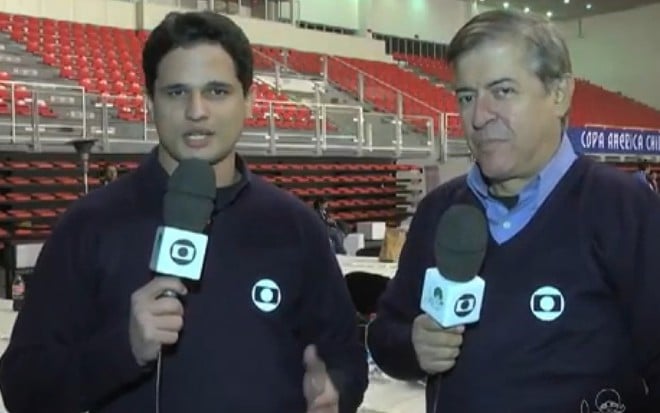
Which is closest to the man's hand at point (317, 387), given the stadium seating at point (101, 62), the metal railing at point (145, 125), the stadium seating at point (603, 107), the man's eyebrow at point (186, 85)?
the man's eyebrow at point (186, 85)

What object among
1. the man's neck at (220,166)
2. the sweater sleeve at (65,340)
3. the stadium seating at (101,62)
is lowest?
the sweater sleeve at (65,340)

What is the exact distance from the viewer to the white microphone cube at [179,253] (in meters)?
1.26

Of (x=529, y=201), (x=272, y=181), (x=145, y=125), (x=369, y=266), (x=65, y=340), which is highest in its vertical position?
(x=145, y=125)

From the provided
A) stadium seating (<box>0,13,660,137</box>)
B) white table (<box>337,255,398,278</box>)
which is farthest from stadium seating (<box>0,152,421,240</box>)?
white table (<box>337,255,398,278</box>)

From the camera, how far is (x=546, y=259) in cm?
149

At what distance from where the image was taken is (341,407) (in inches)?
62.7

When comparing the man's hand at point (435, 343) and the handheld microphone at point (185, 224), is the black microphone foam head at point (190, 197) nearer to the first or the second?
the handheld microphone at point (185, 224)

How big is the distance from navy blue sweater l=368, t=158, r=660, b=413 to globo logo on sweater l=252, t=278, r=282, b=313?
34 cm

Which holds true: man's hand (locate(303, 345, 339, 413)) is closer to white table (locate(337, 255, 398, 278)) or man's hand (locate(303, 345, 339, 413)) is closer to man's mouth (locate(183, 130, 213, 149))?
man's mouth (locate(183, 130, 213, 149))

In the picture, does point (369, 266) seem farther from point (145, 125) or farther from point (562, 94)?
point (145, 125)

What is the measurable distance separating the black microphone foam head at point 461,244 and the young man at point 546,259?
6.6 inches

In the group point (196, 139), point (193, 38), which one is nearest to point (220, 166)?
point (196, 139)

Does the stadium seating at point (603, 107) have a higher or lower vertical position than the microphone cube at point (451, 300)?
higher

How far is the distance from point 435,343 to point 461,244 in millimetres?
150
